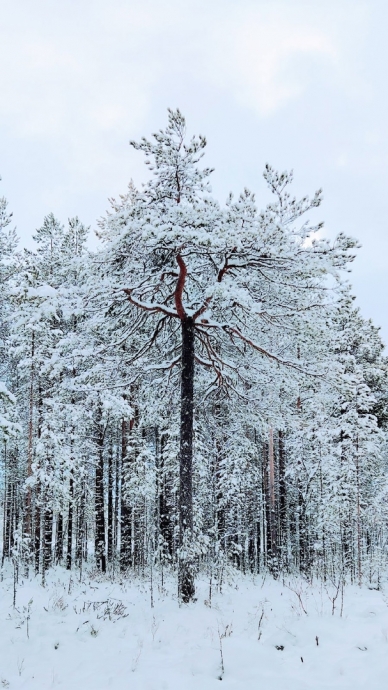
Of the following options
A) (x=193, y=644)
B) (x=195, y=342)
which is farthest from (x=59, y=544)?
(x=193, y=644)

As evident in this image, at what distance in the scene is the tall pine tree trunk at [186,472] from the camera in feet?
29.5

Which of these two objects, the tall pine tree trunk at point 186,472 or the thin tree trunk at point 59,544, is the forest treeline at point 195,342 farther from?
the thin tree trunk at point 59,544

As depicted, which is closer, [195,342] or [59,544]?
[195,342]

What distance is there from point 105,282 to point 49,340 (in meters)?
7.65

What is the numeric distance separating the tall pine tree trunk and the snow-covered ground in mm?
489

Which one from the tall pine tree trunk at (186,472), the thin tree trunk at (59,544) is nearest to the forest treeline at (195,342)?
the tall pine tree trunk at (186,472)

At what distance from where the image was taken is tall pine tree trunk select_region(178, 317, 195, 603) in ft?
29.5

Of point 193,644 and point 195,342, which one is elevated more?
point 195,342

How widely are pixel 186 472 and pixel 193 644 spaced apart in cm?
380

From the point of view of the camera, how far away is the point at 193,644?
618 centimetres

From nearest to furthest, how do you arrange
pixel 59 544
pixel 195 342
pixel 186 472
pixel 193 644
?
1. pixel 193 644
2. pixel 186 472
3. pixel 195 342
4. pixel 59 544

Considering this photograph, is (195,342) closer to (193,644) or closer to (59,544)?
(193,644)

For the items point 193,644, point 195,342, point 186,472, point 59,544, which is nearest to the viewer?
point 193,644

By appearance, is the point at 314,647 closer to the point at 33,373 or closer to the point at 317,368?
the point at 317,368
